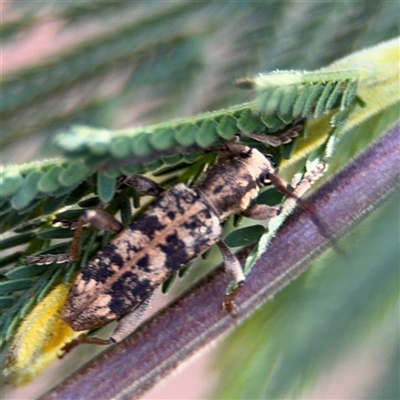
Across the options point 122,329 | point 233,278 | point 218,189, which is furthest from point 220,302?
point 218,189

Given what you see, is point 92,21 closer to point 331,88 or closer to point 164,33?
point 164,33

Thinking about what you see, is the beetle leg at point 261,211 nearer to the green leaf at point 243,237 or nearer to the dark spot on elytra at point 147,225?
the green leaf at point 243,237

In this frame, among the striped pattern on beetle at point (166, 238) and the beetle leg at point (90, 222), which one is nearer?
the beetle leg at point (90, 222)

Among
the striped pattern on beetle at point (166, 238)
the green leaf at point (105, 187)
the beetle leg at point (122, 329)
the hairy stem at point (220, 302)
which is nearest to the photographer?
the green leaf at point (105, 187)

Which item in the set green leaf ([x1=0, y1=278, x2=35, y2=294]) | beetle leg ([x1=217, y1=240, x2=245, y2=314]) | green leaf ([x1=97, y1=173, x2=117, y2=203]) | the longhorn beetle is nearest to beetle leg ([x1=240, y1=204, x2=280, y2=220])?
the longhorn beetle

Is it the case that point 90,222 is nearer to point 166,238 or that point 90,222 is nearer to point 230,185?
point 166,238

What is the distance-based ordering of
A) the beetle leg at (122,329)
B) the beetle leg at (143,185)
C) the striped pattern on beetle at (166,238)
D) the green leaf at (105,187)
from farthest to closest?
1. the striped pattern on beetle at (166,238)
2. the beetle leg at (122,329)
3. the beetle leg at (143,185)
4. the green leaf at (105,187)

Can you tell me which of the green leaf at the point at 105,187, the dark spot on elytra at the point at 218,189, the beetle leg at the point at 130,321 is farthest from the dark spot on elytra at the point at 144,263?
the green leaf at the point at 105,187

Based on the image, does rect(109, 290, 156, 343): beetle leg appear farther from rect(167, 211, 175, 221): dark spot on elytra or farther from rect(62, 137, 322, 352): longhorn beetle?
rect(167, 211, 175, 221): dark spot on elytra
